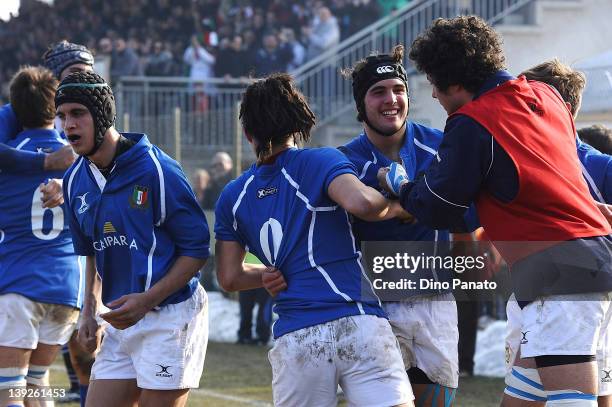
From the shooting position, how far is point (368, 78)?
205 inches

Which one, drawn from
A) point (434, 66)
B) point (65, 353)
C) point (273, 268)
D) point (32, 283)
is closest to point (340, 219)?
point (273, 268)

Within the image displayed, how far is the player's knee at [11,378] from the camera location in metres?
6.09

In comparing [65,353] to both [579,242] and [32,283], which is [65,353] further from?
[579,242]

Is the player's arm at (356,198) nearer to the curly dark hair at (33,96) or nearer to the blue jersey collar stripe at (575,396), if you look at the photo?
the blue jersey collar stripe at (575,396)

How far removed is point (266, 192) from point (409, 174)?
34.6 inches

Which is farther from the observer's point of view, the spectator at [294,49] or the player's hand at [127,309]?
the spectator at [294,49]

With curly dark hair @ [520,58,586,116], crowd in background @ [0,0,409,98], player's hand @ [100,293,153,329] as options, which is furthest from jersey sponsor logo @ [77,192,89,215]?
crowd in background @ [0,0,409,98]

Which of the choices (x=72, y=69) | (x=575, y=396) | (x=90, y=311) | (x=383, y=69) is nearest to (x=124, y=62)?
(x=72, y=69)

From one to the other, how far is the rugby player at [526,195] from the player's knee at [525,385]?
1.04m

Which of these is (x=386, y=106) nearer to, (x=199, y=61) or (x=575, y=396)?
(x=575, y=396)

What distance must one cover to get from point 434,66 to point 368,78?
77cm

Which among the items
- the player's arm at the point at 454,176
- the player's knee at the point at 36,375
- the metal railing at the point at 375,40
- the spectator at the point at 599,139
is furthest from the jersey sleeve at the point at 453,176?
the metal railing at the point at 375,40

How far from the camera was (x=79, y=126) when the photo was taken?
5.04 meters

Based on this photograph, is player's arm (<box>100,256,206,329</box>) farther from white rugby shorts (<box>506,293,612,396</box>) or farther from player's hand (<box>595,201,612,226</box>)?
player's hand (<box>595,201,612,226</box>)
